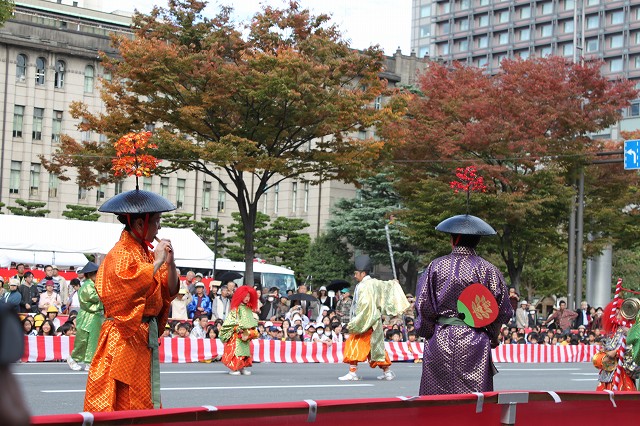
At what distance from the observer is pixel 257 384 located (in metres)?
14.4

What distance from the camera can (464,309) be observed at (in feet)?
22.7

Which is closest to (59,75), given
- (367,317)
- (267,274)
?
(267,274)

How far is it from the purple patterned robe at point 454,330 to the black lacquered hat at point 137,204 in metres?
1.99

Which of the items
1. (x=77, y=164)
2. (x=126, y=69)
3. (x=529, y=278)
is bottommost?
(x=529, y=278)

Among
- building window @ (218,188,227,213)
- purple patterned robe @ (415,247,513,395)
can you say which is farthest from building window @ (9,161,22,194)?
purple patterned robe @ (415,247,513,395)

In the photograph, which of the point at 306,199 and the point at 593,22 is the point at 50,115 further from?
the point at 593,22

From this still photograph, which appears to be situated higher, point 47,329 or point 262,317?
point 47,329

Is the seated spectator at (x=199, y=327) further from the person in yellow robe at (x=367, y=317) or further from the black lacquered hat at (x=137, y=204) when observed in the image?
the black lacquered hat at (x=137, y=204)

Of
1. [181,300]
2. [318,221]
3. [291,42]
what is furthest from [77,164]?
[318,221]

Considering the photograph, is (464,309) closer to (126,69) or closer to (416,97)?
(126,69)

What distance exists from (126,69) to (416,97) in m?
11.2

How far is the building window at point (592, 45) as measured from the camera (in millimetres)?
98375

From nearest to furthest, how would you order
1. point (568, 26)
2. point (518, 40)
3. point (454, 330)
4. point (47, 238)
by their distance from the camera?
point (454, 330)
point (47, 238)
point (568, 26)
point (518, 40)

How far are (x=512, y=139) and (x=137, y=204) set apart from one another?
2646 cm
